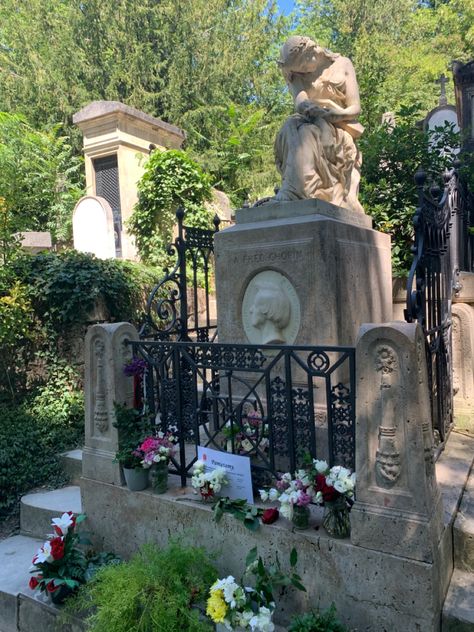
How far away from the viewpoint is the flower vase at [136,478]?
293 centimetres

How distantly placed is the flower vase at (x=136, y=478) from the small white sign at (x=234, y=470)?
1.55ft

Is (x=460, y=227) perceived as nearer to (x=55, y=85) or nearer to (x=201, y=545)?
(x=201, y=545)

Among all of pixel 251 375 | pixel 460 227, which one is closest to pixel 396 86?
pixel 460 227

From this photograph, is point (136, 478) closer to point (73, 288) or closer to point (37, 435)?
point (37, 435)

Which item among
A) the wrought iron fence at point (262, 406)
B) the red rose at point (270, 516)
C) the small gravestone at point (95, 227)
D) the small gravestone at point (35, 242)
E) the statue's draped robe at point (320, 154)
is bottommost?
the red rose at point (270, 516)

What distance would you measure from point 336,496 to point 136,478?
1348mm

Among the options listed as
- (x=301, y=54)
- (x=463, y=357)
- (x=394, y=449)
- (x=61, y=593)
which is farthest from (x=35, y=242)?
(x=394, y=449)

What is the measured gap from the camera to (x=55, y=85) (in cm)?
1720

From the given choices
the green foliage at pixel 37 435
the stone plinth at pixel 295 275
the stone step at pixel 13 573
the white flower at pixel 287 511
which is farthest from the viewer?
the green foliage at pixel 37 435

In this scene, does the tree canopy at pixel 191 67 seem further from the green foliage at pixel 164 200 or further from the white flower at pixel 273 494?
the white flower at pixel 273 494

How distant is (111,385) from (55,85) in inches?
702

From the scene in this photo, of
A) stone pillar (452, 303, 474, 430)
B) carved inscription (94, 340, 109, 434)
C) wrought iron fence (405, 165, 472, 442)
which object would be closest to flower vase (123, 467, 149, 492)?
carved inscription (94, 340, 109, 434)

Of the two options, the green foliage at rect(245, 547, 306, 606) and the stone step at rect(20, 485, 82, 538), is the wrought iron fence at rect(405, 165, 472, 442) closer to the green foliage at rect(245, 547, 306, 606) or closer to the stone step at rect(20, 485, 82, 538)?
the green foliage at rect(245, 547, 306, 606)

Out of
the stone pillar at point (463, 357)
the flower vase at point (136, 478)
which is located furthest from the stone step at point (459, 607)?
the stone pillar at point (463, 357)
